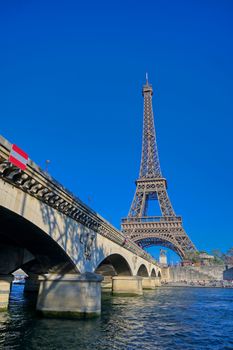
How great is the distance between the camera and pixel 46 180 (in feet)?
55.2

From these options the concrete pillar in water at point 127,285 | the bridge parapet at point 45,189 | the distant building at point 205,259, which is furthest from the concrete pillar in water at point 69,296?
the distant building at point 205,259

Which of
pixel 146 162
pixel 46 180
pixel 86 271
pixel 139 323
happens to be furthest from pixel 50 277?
pixel 146 162

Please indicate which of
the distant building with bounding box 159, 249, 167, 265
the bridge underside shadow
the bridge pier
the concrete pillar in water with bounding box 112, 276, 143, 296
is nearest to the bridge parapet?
the bridge pier

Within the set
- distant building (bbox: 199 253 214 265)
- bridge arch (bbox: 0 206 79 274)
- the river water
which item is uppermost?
distant building (bbox: 199 253 214 265)

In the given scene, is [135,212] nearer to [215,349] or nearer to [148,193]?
[148,193]

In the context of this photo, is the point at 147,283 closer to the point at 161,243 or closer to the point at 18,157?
the point at 161,243

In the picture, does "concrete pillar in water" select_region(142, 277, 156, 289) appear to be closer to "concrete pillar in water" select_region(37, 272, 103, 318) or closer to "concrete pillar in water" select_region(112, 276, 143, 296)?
"concrete pillar in water" select_region(112, 276, 143, 296)

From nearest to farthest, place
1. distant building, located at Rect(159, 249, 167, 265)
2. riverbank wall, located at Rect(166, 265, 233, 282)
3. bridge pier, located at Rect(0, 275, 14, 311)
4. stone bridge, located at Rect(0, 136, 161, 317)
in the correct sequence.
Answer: stone bridge, located at Rect(0, 136, 161, 317)
bridge pier, located at Rect(0, 275, 14, 311)
riverbank wall, located at Rect(166, 265, 233, 282)
distant building, located at Rect(159, 249, 167, 265)

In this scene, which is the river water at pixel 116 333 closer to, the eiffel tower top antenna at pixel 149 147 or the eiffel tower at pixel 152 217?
the eiffel tower at pixel 152 217

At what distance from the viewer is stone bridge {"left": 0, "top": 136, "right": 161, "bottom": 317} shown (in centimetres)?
1491

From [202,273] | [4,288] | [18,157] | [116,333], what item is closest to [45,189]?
[18,157]

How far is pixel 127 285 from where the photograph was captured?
44.9 metres

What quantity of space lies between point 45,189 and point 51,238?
3.13 metres

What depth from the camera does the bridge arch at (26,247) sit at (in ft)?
53.0
